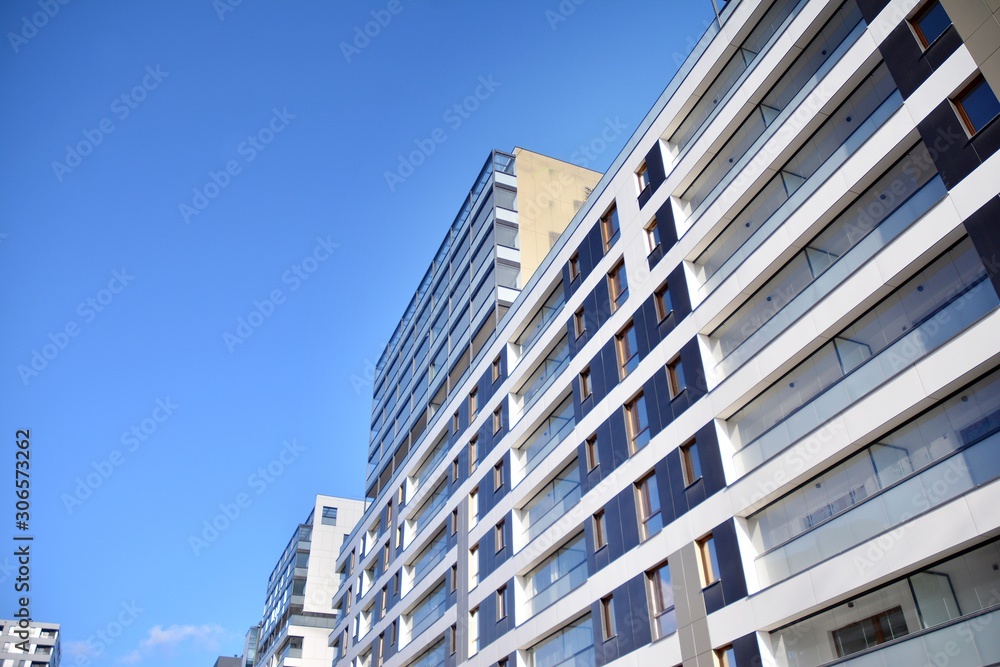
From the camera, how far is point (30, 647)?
127m

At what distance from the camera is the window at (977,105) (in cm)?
1795

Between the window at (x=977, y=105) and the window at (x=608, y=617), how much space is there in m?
16.7

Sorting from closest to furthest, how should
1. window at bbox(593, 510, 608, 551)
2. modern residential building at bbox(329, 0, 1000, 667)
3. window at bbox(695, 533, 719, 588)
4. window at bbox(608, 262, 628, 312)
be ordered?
modern residential building at bbox(329, 0, 1000, 667) → window at bbox(695, 533, 719, 588) → window at bbox(593, 510, 608, 551) → window at bbox(608, 262, 628, 312)

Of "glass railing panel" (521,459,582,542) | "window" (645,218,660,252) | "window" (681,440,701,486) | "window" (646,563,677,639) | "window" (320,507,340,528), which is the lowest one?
"window" (646,563,677,639)

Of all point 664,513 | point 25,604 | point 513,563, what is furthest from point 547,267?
point 25,604

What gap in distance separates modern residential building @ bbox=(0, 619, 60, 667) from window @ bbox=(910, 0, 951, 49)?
141 meters

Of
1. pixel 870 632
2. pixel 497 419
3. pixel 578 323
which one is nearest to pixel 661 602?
pixel 870 632

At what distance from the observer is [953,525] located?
1614 cm

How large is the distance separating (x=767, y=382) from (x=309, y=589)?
53.6 meters

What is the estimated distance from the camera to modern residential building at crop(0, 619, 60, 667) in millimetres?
125125

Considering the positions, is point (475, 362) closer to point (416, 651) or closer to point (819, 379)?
point (416, 651)

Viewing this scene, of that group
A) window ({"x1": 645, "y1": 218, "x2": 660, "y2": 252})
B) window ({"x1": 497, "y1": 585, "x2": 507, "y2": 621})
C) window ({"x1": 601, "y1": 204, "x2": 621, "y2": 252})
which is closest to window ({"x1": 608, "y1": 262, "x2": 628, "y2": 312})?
window ({"x1": 601, "y1": 204, "x2": 621, "y2": 252})

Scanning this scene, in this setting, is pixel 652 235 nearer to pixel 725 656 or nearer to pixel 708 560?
pixel 708 560

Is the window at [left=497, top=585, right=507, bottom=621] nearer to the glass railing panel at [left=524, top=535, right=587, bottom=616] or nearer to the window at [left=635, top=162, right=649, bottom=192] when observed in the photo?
the glass railing panel at [left=524, top=535, right=587, bottom=616]
